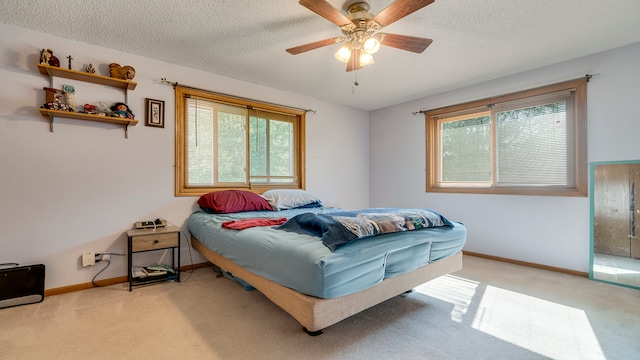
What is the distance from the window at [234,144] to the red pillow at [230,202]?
29 centimetres

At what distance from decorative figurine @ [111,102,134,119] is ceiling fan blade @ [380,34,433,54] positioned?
2618 millimetres

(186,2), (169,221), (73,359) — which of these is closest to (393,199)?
(169,221)

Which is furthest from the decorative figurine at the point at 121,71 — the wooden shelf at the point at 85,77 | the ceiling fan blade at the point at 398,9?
the ceiling fan blade at the point at 398,9

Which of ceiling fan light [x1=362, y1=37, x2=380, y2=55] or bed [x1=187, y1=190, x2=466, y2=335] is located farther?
ceiling fan light [x1=362, y1=37, x2=380, y2=55]

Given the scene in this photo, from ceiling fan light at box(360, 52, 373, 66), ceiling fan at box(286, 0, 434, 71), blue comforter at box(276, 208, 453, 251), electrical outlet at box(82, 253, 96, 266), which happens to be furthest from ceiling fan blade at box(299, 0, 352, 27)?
electrical outlet at box(82, 253, 96, 266)

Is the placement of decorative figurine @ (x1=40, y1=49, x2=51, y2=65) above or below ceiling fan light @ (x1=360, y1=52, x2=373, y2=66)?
above

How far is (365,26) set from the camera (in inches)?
83.6

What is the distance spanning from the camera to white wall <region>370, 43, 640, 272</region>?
109 inches

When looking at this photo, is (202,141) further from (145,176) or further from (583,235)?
(583,235)

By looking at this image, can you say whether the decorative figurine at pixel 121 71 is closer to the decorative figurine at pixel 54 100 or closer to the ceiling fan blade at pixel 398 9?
the decorative figurine at pixel 54 100

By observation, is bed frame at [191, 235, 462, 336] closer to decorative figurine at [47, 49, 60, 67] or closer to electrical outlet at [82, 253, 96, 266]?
electrical outlet at [82, 253, 96, 266]

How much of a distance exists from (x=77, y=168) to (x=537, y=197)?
5.13 metres

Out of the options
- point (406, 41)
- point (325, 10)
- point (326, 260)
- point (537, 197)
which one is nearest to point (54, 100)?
point (325, 10)

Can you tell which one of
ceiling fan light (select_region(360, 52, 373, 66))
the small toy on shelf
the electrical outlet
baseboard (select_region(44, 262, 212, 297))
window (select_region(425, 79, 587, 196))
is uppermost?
the small toy on shelf
